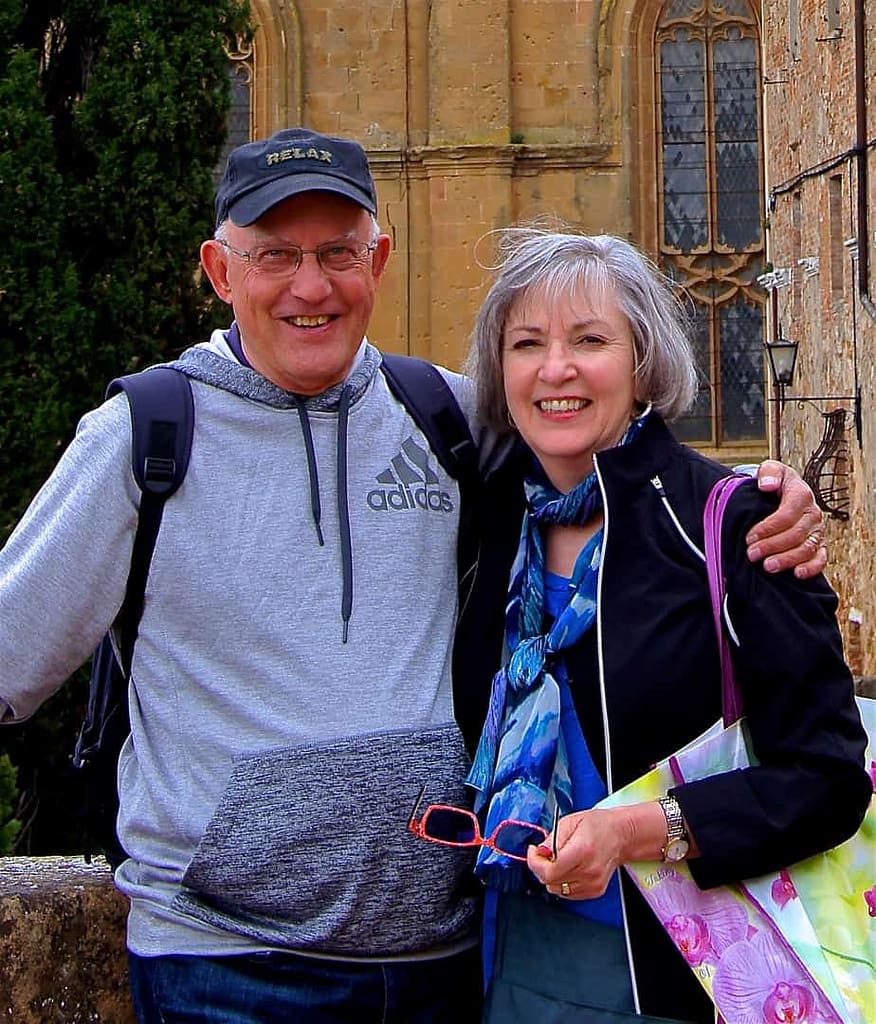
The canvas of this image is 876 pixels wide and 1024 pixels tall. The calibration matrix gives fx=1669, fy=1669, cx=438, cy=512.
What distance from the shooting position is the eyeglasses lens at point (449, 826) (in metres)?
2.36

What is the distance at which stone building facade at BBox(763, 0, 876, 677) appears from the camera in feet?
39.4

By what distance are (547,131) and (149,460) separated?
16639 mm

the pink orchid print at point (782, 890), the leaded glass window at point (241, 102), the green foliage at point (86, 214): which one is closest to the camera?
the pink orchid print at point (782, 890)

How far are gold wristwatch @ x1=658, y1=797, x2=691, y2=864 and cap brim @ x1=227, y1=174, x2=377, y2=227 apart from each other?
96cm

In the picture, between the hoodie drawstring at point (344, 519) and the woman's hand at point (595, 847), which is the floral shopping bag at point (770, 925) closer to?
the woman's hand at point (595, 847)

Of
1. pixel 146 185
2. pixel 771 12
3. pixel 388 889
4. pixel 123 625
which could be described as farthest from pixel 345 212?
pixel 771 12

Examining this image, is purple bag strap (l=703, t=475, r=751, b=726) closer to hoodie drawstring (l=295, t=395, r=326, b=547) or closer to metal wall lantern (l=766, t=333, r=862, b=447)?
hoodie drawstring (l=295, t=395, r=326, b=547)

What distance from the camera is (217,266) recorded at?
100 inches

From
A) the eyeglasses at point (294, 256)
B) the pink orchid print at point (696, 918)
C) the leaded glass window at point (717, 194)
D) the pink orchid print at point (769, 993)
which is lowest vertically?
the pink orchid print at point (769, 993)

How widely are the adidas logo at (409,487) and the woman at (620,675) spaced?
0.15 meters

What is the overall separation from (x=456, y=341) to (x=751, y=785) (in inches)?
628

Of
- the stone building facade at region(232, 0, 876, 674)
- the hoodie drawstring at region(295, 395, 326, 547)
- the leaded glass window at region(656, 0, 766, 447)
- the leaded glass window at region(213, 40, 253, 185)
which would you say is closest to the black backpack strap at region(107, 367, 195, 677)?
the hoodie drawstring at region(295, 395, 326, 547)

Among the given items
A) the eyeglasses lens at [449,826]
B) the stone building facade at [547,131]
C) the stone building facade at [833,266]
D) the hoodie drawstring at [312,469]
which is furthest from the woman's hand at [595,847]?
the stone building facade at [547,131]

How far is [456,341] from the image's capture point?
17953 mm
